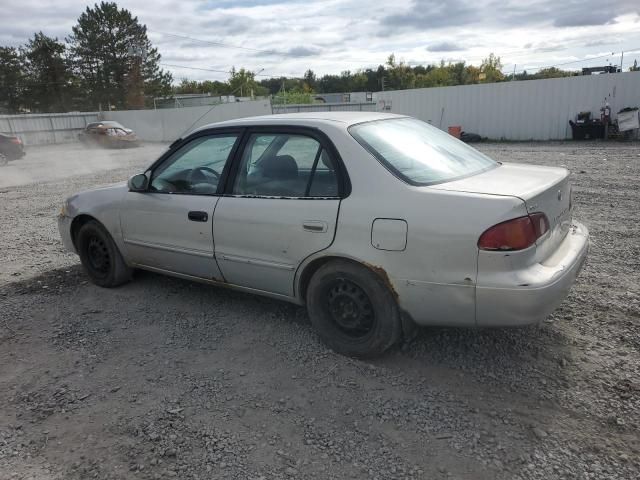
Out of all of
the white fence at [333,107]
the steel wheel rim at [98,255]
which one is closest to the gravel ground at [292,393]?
the steel wheel rim at [98,255]

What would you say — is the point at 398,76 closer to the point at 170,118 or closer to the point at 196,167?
the point at 170,118

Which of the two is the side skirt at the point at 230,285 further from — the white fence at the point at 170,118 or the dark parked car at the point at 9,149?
the white fence at the point at 170,118

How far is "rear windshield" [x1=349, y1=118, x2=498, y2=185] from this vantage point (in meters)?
3.16

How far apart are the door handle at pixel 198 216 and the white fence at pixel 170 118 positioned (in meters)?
23.5

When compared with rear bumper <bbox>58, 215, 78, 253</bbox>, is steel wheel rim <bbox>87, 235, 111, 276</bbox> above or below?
below

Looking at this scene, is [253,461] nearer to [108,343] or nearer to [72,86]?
[108,343]

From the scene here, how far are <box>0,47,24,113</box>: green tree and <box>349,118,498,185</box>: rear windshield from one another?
5548 cm

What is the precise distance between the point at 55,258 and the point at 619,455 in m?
5.92

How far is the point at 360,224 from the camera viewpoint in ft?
9.98

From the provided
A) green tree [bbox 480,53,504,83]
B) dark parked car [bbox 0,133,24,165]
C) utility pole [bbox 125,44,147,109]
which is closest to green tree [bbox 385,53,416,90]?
green tree [bbox 480,53,504,83]

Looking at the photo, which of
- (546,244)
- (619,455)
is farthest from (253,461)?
(546,244)

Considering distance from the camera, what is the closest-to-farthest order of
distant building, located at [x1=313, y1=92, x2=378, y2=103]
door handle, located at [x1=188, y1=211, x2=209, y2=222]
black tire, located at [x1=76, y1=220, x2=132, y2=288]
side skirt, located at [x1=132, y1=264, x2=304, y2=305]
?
side skirt, located at [x1=132, y1=264, x2=304, y2=305] → door handle, located at [x1=188, y1=211, x2=209, y2=222] → black tire, located at [x1=76, y1=220, x2=132, y2=288] → distant building, located at [x1=313, y1=92, x2=378, y2=103]

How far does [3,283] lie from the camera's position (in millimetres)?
5191

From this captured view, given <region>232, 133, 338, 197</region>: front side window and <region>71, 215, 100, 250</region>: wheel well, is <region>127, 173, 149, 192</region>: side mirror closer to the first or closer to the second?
<region>71, 215, 100, 250</region>: wheel well
